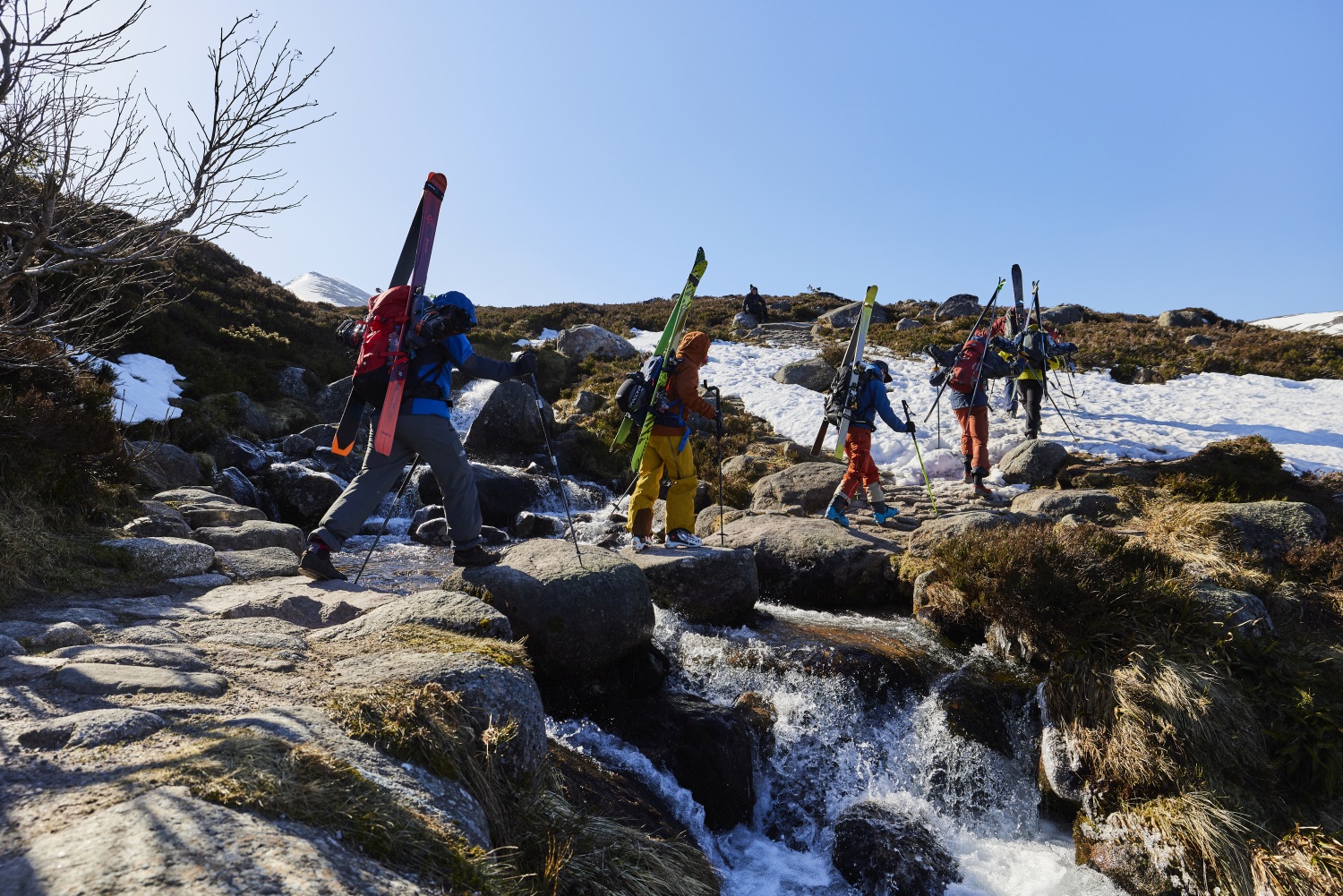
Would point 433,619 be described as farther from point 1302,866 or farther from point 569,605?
point 1302,866

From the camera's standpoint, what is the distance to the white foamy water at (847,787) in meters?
5.10

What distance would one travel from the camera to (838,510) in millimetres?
10930

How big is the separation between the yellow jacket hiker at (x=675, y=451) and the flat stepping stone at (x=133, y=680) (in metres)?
5.45

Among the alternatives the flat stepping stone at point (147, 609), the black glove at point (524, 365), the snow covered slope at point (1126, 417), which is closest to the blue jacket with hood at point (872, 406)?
the snow covered slope at point (1126, 417)

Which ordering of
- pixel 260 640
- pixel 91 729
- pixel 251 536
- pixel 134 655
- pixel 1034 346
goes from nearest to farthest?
pixel 91 729 → pixel 134 655 → pixel 260 640 → pixel 251 536 → pixel 1034 346

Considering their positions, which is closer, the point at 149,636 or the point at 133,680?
the point at 133,680

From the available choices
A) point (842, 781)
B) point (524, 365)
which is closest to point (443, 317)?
point (524, 365)

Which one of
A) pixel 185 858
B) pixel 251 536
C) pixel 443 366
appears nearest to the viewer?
pixel 185 858

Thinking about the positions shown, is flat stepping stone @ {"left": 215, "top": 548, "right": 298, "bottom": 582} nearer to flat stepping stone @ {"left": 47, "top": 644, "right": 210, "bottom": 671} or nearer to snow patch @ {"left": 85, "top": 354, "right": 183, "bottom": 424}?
flat stepping stone @ {"left": 47, "top": 644, "right": 210, "bottom": 671}

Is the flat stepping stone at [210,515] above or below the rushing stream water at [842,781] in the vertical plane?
above

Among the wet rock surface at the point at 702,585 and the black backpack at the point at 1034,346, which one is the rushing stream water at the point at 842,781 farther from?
the black backpack at the point at 1034,346

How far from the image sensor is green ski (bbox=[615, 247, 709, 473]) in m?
8.41

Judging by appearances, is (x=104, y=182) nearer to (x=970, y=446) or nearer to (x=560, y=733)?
(x=560, y=733)

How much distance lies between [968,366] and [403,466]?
34.4 ft
